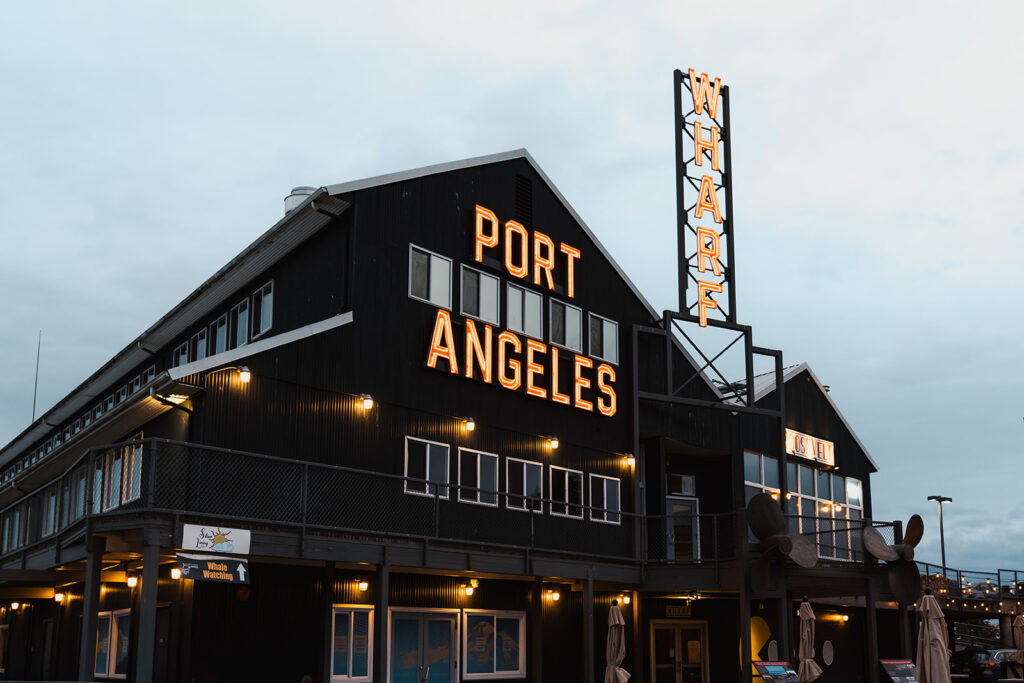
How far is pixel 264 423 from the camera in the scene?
22156mm

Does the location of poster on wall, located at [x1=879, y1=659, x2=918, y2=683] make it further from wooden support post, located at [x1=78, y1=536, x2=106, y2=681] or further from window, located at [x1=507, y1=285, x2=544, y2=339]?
wooden support post, located at [x1=78, y1=536, x2=106, y2=681]

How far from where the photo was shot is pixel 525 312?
28516 millimetres

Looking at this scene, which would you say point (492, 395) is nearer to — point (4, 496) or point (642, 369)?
point (642, 369)

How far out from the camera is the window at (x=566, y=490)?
2827 cm

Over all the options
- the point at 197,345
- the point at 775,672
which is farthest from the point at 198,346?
the point at 775,672

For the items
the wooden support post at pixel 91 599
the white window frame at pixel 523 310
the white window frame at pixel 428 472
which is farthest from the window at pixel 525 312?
the wooden support post at pixel 91 599

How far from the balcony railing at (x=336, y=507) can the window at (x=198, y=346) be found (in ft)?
13.8

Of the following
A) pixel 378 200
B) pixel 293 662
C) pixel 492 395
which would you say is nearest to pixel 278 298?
pixel 378 200

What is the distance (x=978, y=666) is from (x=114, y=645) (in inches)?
1139

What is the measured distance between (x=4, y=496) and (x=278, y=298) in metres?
18.8

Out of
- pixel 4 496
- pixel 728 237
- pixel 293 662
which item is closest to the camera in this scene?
pixel 293 662

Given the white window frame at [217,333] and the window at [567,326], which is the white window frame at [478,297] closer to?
the window at [567,326]

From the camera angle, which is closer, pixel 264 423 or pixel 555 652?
pixel 264 423

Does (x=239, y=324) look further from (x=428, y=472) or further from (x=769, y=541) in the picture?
(x=769, y=541)
